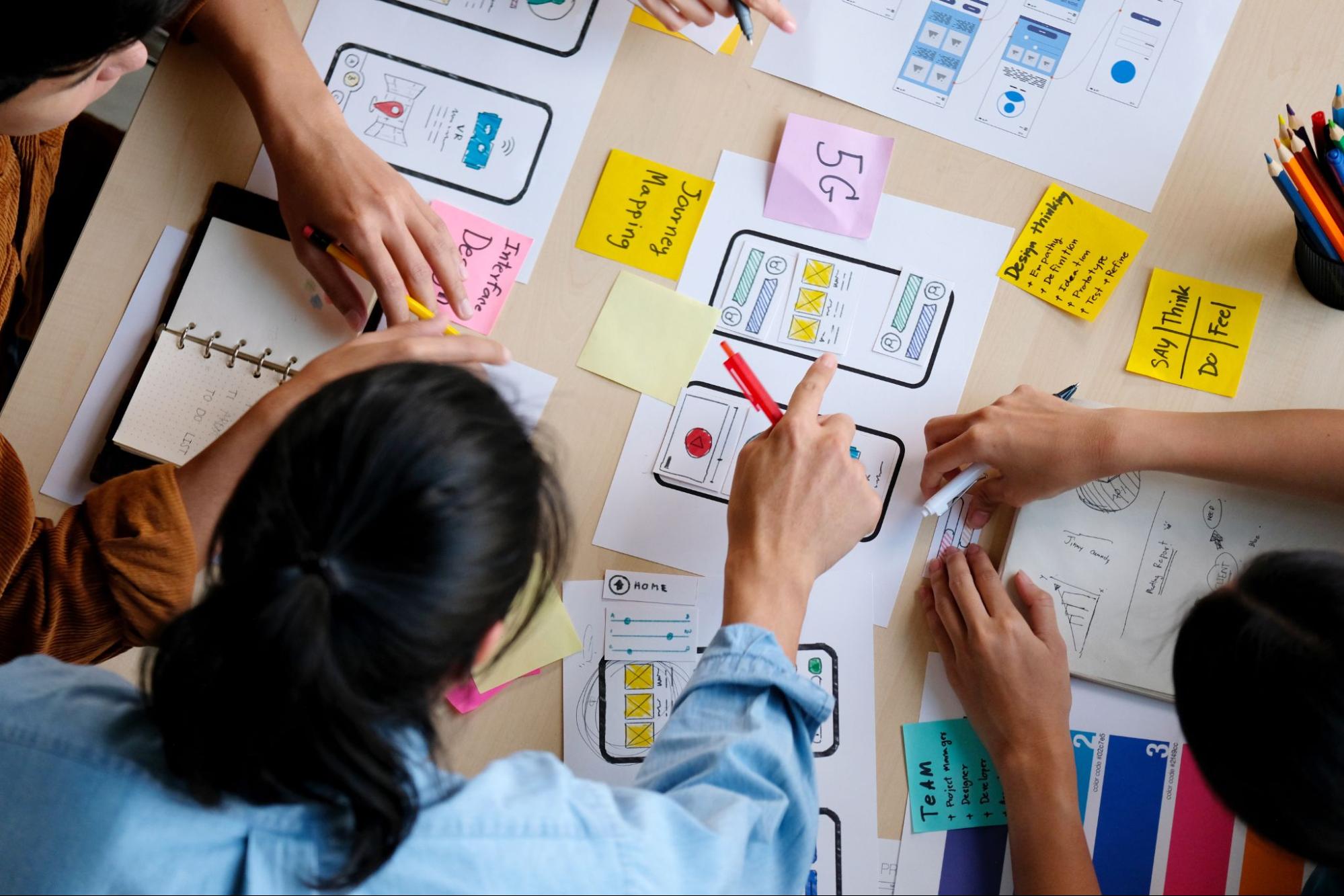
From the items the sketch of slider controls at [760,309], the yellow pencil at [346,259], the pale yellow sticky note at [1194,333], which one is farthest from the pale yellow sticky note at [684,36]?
the pale yellow sticky note at [1194,333]

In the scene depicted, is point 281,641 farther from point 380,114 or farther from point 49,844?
point 380,114

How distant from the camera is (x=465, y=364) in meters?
0.78

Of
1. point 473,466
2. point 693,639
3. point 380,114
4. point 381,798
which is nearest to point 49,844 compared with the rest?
point 381,798

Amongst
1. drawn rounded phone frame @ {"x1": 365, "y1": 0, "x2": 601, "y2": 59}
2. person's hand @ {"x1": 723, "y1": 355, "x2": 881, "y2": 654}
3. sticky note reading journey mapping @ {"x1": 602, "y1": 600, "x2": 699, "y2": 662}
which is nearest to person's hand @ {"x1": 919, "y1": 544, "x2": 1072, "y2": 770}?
person's hand @ {"x1": 723, "y1": 355, "x2": 881, "y2": 654}

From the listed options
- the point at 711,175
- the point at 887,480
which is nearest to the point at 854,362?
the point at 887,480

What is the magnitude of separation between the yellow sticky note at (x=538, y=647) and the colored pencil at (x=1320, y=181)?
0.72 m

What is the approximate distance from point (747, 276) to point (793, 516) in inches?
9.4

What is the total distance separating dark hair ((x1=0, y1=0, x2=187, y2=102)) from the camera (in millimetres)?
606

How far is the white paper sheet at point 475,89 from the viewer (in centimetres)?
89

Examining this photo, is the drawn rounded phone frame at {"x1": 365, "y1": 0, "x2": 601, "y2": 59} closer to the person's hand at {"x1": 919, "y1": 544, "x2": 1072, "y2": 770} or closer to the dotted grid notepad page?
the dotted grid notepad page

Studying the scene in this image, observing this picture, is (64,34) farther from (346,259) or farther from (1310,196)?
(1310,196)

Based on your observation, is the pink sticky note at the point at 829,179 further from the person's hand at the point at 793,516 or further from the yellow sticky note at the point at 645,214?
the person's hand at the point at 793,516

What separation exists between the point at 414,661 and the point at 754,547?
327mm

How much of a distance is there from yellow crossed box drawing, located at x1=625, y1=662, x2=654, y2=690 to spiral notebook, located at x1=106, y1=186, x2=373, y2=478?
40 cm
